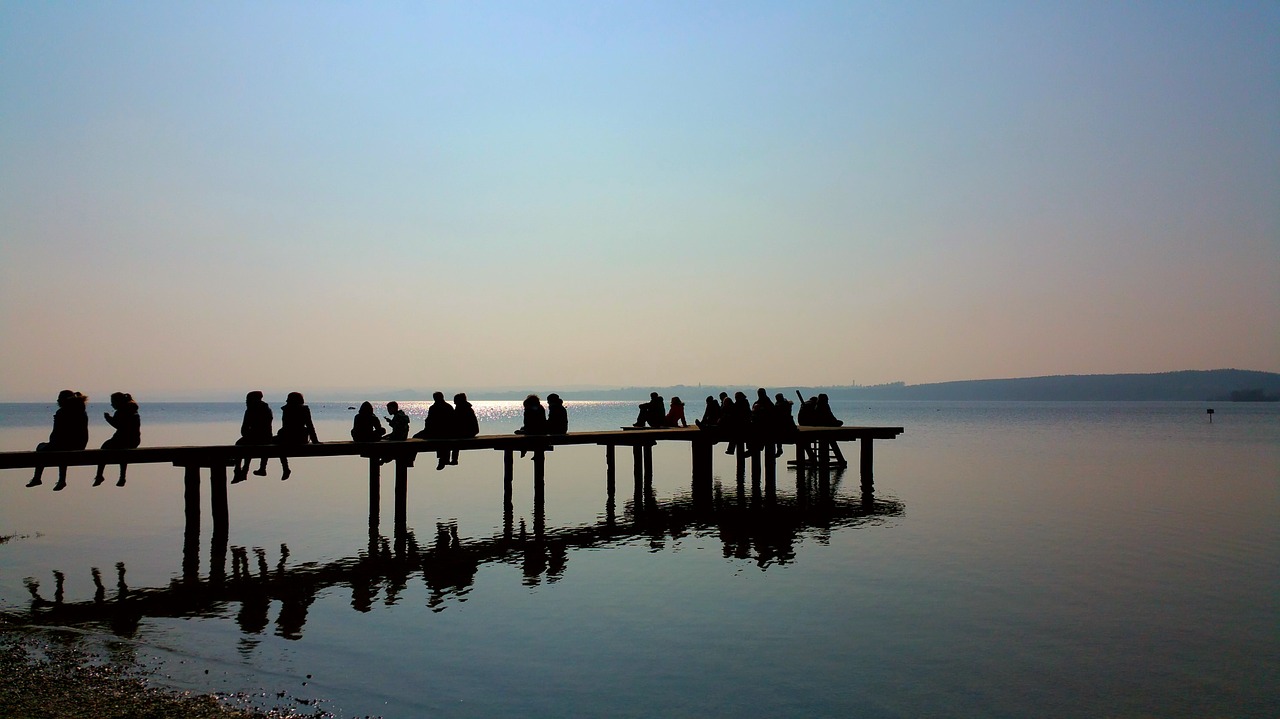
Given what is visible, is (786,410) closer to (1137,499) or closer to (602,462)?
(1137,499)

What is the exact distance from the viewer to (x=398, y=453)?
2427 cm

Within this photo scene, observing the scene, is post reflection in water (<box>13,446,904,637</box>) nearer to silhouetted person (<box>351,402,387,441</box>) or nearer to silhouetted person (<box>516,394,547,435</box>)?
silhouetted person (<box>516,394,547,435</box>)

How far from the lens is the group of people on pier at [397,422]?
19953mm

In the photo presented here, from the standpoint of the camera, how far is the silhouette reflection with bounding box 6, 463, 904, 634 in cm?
1534

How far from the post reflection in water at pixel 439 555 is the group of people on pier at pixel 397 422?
1.71 m

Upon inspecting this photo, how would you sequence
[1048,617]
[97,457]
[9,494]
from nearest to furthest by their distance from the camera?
[1048,617] < [97,457] < [9,494]

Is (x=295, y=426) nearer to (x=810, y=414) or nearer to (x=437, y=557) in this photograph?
(x=437, y=557)

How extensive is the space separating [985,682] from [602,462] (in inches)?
1527

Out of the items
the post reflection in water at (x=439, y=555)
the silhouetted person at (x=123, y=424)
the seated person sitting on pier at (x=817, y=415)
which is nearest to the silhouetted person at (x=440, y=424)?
the post reflection in water at (x=439, y=555)

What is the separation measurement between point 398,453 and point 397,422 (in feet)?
3.44

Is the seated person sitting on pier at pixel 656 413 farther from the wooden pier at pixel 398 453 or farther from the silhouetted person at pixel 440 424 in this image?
the silhouetted person at pixel 440 424

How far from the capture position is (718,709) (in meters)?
10.6

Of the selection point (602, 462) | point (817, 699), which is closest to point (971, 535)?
point (817, 699)

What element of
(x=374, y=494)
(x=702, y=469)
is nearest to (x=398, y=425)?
(x=374, y=494)
